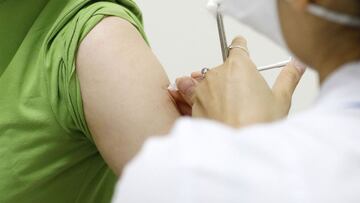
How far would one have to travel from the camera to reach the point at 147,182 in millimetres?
576

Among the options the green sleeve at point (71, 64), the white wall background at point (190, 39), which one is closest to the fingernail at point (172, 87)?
the green sleeve at point (71, 64)

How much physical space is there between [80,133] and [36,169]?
0.10 m

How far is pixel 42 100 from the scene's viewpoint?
3.23ft

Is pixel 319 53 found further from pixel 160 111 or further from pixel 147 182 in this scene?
pixel 160 111

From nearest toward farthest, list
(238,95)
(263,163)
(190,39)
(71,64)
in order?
(263,163) < (238,95) < (71,64) < (190,39)

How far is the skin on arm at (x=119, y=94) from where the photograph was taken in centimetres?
90

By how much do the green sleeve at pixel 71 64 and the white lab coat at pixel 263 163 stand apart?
382 millimetres

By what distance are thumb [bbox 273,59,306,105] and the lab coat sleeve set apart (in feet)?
1.28

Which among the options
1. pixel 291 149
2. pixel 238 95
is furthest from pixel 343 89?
pixel 238 95

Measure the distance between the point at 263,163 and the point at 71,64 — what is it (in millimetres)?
477

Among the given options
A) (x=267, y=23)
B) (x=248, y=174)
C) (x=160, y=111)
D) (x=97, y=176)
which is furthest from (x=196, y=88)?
(x=248, y=174)

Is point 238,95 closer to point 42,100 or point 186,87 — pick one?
point 186,87

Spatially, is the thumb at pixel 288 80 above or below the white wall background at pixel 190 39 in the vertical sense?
above

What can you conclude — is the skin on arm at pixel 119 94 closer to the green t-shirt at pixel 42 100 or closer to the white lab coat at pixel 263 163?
the green t-shirt at pixel 42 100
